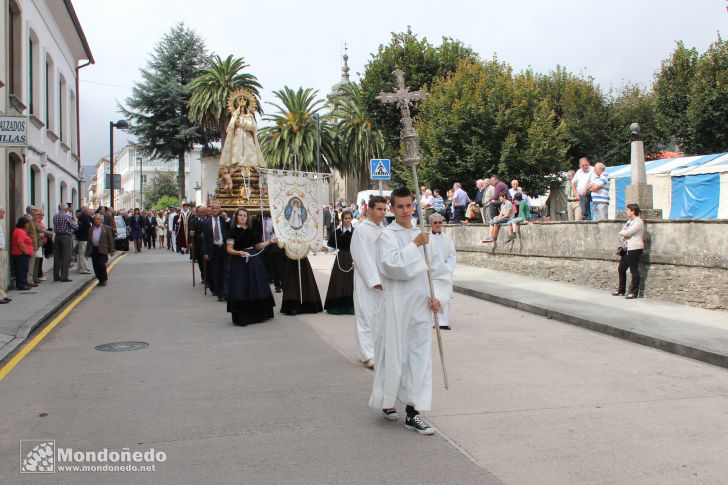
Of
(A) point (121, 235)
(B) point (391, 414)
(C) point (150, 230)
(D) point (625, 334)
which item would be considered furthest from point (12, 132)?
(C) point (150, 230)

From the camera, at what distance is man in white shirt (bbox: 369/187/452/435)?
5223 millimetres

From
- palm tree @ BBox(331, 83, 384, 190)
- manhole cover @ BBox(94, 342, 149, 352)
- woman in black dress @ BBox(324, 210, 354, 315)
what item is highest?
palm tree @ BBox(331, 83, 384, 190)

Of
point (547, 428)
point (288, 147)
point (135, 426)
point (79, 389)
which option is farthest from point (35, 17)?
point (288, 147)

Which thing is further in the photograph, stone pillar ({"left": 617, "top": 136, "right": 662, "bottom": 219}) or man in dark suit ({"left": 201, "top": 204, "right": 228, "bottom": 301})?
man in dark suit ({"left": 201, "top": 204, "right": 228, "bottom": 301})

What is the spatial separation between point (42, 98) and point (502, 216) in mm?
13483

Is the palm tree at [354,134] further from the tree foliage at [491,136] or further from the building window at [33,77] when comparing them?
the building window at [33,77]

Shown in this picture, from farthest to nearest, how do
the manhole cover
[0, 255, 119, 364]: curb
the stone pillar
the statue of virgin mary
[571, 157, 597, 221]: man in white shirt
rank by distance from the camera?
1. the statue of virgin mary
2. [571, 157, 597, 221]: man in white shirt
3. the stone pillar
4. the manhole cover
5. [0, 255, 119, 364]: curb

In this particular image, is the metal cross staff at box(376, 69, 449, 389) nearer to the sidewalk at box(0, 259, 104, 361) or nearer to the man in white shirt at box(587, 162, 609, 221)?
the sidewalk at box(0, 259, 104, 361)

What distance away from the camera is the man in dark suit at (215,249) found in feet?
46.5

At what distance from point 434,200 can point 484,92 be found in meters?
9.21

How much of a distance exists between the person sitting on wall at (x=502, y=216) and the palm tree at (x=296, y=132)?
30696mm

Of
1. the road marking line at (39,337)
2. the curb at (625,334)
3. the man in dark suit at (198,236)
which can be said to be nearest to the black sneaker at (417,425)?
the curb at (625,334)

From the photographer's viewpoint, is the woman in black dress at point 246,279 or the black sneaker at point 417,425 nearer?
the black sneaker at point 417,425

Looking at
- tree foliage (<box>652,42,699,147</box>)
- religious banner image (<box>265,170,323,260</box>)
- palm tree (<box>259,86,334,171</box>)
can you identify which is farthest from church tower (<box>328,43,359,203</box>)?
religious banner image (<box>265,170,323,260</box>)
